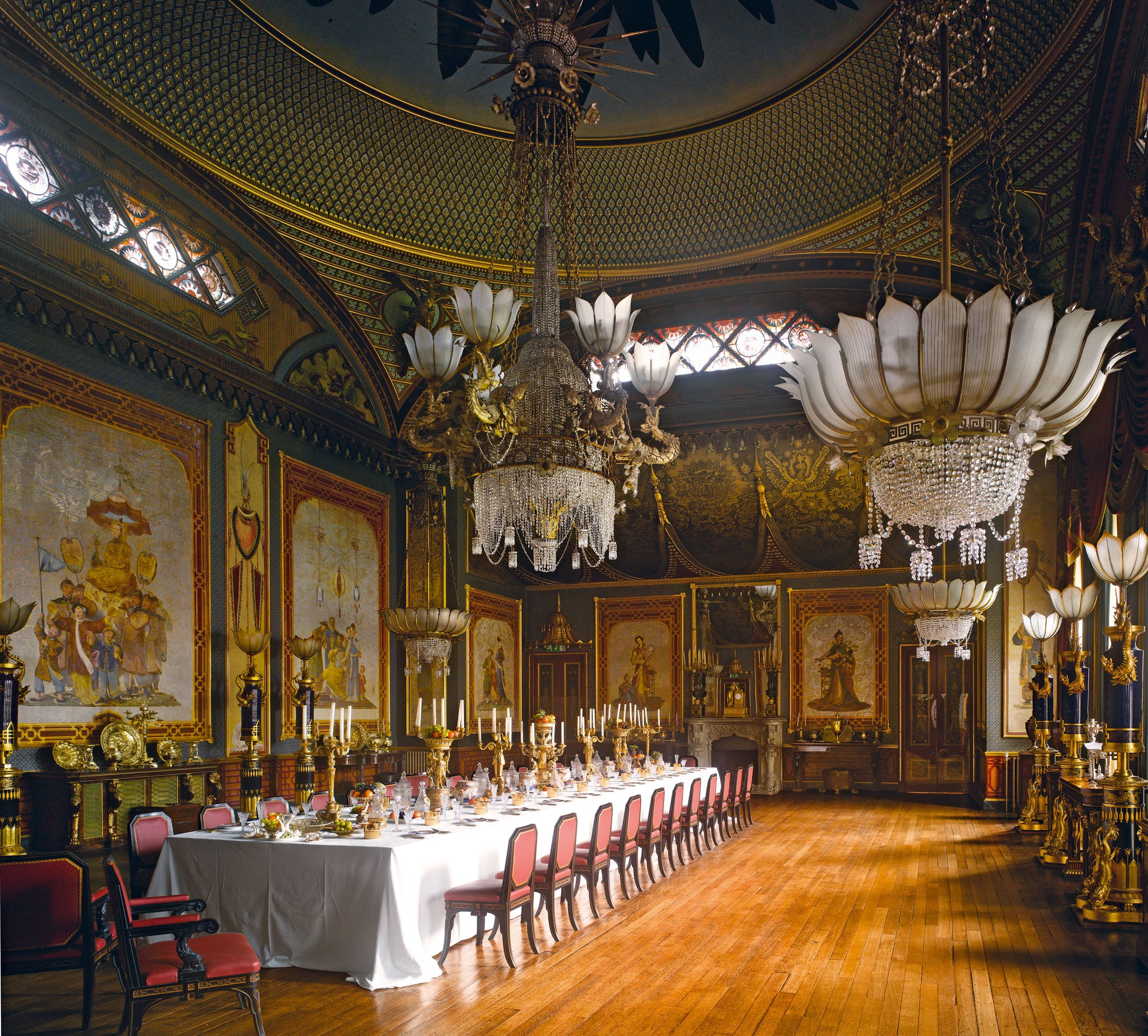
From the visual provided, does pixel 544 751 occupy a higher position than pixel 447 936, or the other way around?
pixel 544 751

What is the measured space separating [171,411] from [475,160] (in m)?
5.00

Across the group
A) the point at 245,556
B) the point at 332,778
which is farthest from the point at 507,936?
the point at 245,556

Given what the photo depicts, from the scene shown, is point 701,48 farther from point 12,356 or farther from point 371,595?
point 371,595

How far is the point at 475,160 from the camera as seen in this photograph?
12219mm

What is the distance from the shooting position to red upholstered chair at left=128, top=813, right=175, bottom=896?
6324 mm

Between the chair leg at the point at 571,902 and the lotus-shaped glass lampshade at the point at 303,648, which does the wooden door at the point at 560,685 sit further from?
the chair leg at the point at 571,902

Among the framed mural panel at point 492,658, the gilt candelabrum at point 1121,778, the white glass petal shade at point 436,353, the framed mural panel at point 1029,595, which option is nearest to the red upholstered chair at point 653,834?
the gilt candelabrum at point 1121,778

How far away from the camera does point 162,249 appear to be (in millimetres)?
10398

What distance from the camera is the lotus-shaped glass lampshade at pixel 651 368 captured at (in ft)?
24.7

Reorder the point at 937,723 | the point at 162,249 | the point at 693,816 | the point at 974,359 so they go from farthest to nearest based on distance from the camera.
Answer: the point at 937,723
the point at 162,249
the point at 693,816
the point at 974,359

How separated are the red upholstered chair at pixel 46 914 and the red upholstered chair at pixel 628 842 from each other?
418 cm

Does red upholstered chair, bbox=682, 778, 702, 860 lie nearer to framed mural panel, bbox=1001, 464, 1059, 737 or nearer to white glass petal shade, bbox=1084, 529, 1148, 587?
white glass petal shade, bbox=1084, 529, 1148, 587

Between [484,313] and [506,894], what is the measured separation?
390 cm

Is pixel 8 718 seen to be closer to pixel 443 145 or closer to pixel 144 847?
pixel 144 847
